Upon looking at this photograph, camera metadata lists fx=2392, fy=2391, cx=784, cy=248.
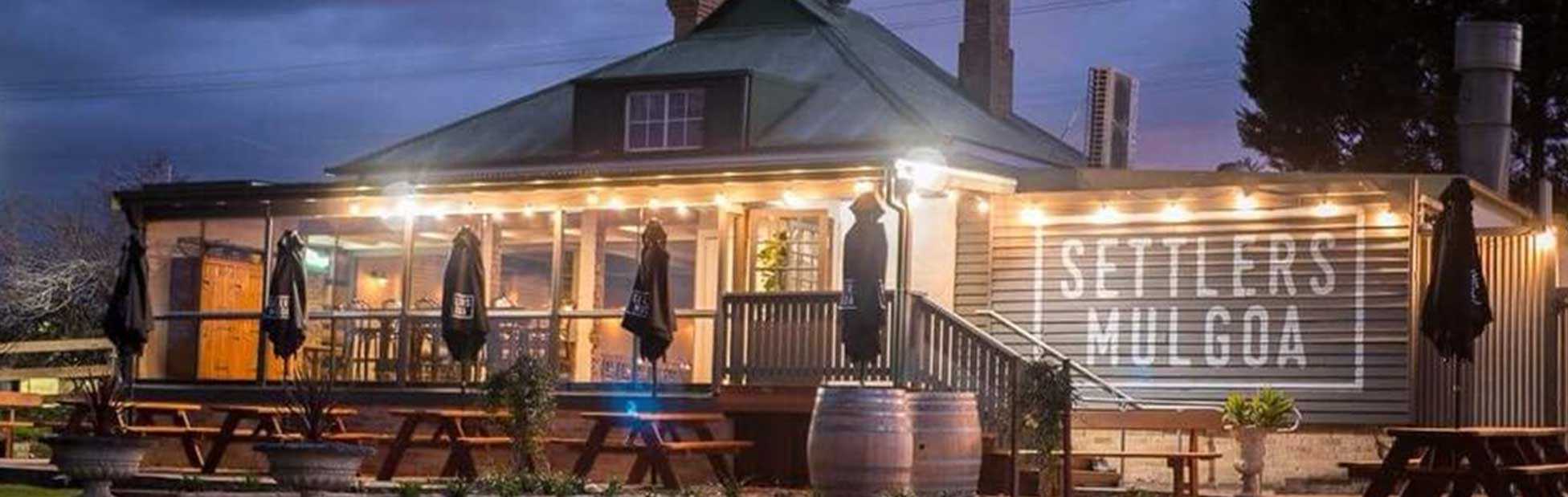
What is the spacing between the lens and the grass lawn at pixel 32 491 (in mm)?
19656

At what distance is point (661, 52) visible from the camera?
34094mm

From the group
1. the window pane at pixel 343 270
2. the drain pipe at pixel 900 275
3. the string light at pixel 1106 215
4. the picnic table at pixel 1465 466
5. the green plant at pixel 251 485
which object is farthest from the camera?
the window pane at pixel 343 270

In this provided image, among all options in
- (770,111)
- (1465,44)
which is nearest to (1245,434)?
(1465,44)

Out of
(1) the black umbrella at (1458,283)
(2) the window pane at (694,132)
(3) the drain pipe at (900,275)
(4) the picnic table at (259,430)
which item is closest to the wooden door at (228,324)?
(4) the picnic table at (259,430)

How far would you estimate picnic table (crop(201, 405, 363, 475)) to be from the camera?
72.5ft

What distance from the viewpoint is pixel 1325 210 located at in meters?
21.7

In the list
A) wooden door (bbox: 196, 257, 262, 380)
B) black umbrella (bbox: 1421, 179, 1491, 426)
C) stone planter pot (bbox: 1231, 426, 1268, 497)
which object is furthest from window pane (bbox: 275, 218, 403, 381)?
black umbrella (bbox: 1421, 179, 1491, 426)

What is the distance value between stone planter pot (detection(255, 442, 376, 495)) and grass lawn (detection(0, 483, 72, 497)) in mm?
4543

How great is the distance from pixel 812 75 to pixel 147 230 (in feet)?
31.5

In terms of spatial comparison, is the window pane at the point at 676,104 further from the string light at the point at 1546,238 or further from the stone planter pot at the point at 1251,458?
the stone planter pot at the point at 1251,458

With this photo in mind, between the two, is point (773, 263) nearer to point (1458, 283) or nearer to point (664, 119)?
point (664, 119)

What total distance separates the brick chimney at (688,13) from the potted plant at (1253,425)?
18.1m

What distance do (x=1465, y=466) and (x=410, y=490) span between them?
762 centimetres

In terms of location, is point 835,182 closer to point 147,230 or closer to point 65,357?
point 147,230
